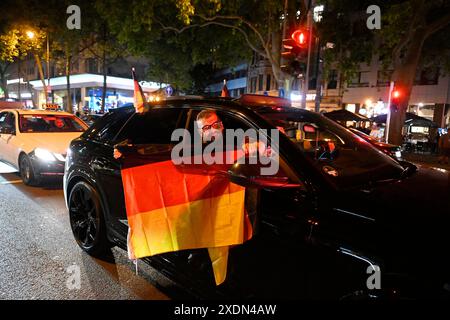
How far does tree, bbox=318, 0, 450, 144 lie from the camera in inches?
533

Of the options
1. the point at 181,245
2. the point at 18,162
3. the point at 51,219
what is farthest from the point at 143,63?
the point at 181,245

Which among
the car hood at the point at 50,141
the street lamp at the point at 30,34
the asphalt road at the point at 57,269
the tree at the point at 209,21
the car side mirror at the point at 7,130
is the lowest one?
the asphalt road at the point at 57,269

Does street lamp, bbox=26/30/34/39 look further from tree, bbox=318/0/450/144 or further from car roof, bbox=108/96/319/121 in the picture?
car roof, bbox=108/96/319/121

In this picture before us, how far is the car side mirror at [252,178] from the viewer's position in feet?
7.31

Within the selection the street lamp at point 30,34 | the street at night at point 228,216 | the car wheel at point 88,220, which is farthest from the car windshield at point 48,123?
the street lamp at point 30,34

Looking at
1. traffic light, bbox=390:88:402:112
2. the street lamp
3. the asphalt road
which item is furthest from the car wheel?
the street lamp

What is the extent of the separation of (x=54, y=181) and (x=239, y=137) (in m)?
6.38

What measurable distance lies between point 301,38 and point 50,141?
242 inches

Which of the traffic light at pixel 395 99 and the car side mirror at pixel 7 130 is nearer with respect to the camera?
the car side mirror at pixel 7 130

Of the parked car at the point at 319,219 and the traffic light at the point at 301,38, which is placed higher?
the traffic light at the point at 301,38

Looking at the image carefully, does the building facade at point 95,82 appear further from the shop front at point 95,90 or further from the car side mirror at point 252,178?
the car side mirror at point 252,178

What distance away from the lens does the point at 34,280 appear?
138 inches

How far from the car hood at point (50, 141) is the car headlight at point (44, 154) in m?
0.09
